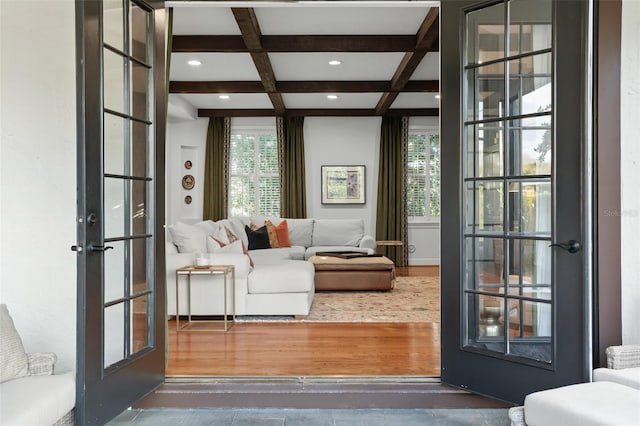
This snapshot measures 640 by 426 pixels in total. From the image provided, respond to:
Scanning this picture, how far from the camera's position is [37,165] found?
2.63m

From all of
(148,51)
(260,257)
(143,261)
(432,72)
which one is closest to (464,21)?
(148,51)

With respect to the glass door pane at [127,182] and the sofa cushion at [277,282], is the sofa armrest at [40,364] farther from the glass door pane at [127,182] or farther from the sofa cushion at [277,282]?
the sofa cushion at [277,282]

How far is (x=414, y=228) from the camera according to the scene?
938cm

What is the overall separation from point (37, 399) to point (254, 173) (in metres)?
7.40

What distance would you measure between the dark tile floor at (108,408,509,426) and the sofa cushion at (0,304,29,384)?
547 mm

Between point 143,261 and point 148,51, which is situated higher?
point 148,51

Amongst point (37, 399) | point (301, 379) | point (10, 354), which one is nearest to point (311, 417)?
point (301, 379)

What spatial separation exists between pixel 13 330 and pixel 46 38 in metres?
1.49

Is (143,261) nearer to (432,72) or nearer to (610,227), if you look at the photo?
(610,227)

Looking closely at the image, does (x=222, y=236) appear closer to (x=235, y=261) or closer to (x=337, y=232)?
(x=235, y=261)

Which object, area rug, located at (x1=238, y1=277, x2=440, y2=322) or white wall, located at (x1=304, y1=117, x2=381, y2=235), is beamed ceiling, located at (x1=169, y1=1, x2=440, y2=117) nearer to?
white wall, located at (x1=304, y1=117, x2=381, y2=235)

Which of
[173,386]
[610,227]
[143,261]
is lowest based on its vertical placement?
[173,386]

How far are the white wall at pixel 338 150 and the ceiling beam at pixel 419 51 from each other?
178cm

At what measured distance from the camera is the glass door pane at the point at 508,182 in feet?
8.56
